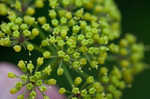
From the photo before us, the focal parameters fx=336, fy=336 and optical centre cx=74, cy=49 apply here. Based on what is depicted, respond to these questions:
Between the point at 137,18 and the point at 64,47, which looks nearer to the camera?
the point at 64,47

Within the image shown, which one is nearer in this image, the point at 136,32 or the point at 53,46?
the point at 53,46

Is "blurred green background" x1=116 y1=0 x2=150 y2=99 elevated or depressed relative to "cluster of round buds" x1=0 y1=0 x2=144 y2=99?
elevated

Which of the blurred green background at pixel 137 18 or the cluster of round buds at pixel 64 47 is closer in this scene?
the cluster of round buds at pixel 64 47

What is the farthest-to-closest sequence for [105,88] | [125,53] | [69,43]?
[125,53] → [105,88] → [69,43]

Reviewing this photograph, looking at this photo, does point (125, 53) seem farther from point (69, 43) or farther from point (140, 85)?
point (140, 85)

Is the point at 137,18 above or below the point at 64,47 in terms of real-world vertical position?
above

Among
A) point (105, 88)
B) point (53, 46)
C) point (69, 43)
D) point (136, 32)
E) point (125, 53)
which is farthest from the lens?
point (136, 32)

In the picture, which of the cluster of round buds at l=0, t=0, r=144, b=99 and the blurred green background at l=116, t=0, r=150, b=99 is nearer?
the cluster of round buds at l=0, t=0, r=144, b=99

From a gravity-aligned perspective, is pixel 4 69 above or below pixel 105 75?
above

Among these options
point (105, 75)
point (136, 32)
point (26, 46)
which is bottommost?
point (105, 75)

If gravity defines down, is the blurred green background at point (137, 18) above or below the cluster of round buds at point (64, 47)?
above

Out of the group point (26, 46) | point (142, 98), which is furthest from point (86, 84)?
point (142, 98)
